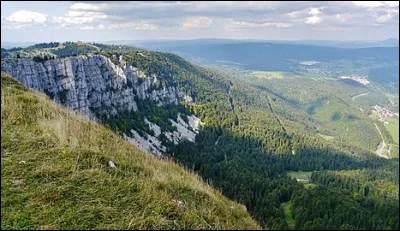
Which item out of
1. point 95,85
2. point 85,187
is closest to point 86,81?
point 95,85

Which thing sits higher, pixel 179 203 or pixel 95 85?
pixel 179 203

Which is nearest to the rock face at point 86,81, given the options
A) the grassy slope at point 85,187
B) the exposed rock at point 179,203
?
the grassy slope at point 85,187

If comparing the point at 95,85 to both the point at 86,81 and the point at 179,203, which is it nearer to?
the point at 86,81

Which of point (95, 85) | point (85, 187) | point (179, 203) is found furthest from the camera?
point (95, 85)

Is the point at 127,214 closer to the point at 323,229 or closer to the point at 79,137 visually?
the point at 79,137

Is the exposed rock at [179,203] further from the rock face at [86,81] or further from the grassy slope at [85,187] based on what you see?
the rock face at [86,81]

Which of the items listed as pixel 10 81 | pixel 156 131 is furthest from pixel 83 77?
pixel 10 81

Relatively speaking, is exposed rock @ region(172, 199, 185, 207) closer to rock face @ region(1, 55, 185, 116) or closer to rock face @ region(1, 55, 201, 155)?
rock face @ region(1, 55, 201, 155)
